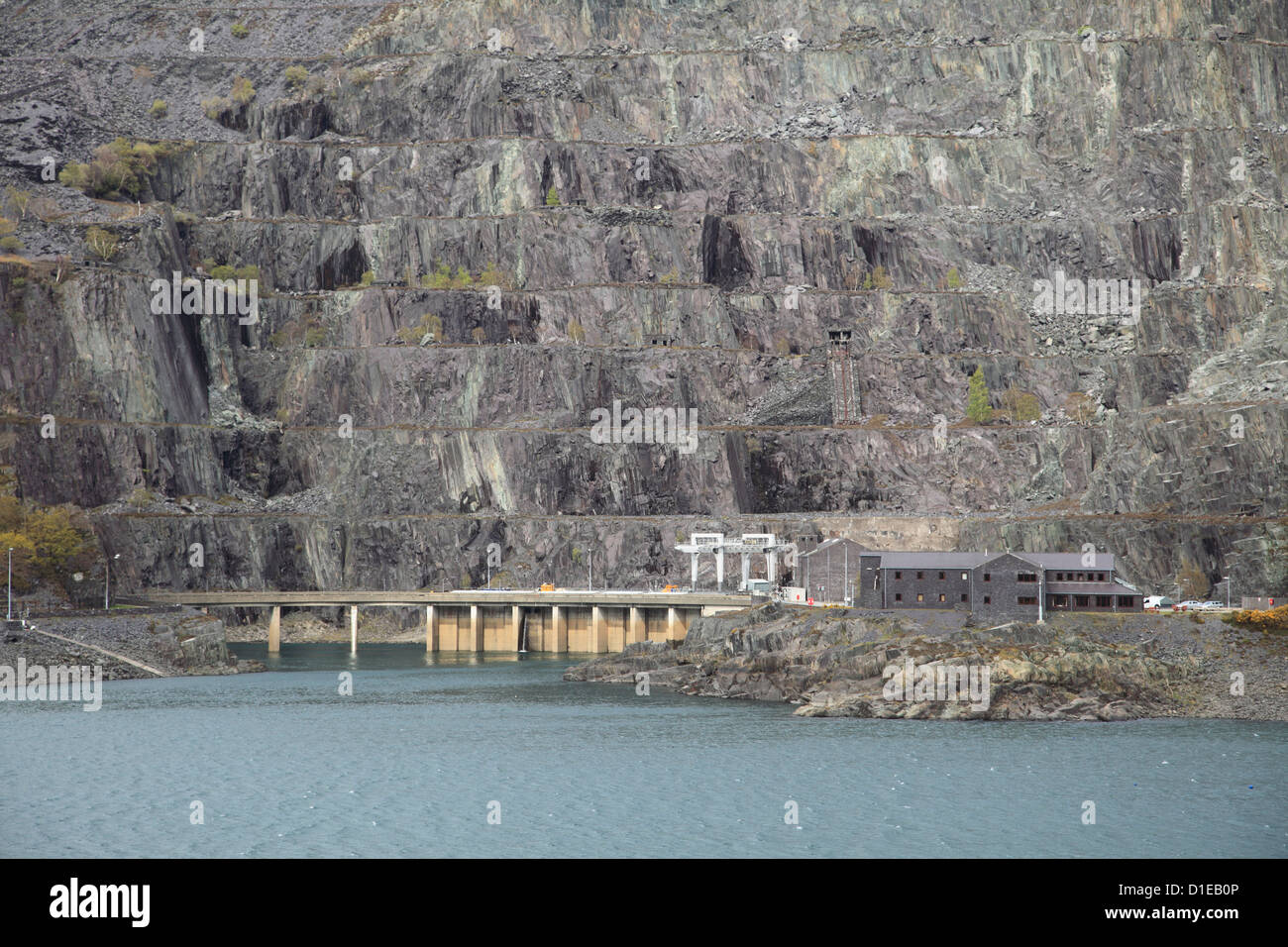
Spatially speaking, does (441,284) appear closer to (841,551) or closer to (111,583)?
(111,583)

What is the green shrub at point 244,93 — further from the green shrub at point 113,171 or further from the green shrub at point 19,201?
the green shrub at point 19,201

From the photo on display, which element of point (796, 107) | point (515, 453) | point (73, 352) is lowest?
point (515, 453)

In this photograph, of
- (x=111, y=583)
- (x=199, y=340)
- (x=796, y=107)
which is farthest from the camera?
(x=796, y=107)

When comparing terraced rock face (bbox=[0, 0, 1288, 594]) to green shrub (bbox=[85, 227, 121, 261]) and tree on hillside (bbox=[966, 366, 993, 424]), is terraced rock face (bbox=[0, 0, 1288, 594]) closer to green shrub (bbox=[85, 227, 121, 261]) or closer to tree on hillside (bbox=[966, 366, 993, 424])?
green shrub (bbox=[85, 227, 121, 261])

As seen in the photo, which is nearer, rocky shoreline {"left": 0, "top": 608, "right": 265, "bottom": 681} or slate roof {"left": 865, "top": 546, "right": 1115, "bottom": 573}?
slate roof {"left": 865, "top": 546, "right": 1115, "bottom": 573}

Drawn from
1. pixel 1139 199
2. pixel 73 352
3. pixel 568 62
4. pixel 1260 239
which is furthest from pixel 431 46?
pixel 1260 239

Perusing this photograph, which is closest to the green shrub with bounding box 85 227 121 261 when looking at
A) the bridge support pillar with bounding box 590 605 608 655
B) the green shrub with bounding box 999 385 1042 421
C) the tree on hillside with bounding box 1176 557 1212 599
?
the bridge support pillar with bounding box 590 605 608 655

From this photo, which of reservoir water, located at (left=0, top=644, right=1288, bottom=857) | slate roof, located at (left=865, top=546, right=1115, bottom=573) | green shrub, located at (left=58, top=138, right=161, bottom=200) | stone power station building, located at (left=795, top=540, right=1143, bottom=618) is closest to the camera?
reservoir water, located at (left=0, top=644, right=1288, bottom=857)

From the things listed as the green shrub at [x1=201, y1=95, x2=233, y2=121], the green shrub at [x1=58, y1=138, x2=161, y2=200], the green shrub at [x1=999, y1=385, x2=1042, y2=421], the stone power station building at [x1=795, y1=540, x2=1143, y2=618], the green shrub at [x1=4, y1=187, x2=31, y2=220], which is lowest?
the stone power station building at [x1=795, y1=540, x2=1143, y2=618]
